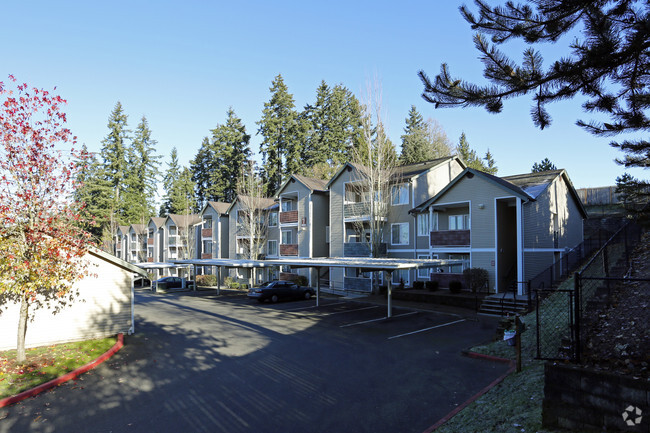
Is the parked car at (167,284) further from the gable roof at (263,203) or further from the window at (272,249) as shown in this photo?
the gable roof at (263,203)

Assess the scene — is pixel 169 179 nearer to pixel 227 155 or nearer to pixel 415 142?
pixel 227 155

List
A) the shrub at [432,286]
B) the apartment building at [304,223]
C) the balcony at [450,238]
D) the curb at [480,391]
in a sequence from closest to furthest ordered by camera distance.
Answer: the curb at [480,391]
the balcony at [450,238]
the shrub at [432,286]
the apartment building at [304,223]

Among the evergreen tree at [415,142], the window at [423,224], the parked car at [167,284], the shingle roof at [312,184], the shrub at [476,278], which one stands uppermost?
the evergreen tree at [415,142]

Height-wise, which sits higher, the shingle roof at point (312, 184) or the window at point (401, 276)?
the shingle roof at point (312, 184)

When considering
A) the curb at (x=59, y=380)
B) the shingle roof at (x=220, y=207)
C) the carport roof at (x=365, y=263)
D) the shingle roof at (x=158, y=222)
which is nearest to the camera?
the curb at (x=59, y=380)

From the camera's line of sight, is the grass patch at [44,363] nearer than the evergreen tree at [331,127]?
Yes

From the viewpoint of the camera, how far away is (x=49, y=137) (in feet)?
39.1

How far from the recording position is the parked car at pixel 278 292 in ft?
88.4

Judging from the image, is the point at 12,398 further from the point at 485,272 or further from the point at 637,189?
the point at 485,272

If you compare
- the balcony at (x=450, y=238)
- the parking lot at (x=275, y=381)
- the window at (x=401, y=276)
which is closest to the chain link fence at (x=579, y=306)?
the parking lot at (x=275, y=381)

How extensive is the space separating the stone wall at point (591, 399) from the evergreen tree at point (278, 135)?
56357mm

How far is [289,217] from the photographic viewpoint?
38688 millimetres

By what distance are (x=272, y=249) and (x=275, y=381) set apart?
33787 mm

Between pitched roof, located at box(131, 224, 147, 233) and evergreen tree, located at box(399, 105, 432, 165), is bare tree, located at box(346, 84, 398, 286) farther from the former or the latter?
pitched roof, located at box(131, 224, 147, 233)
